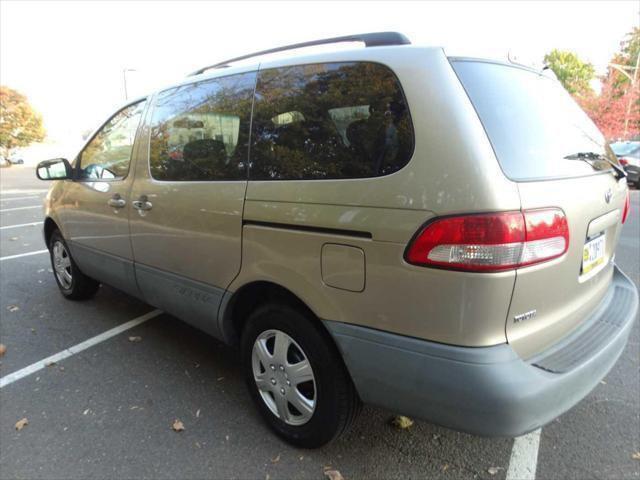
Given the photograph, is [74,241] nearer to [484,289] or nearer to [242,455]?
[242,455]

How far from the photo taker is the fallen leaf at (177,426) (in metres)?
2.46

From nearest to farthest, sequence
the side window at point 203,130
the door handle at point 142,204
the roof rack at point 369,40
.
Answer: the roof rack at point 369,40, the side window at point 203,130, the door handle at point 142,204

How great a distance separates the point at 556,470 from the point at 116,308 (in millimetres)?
3810

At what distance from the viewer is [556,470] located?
2.12 m

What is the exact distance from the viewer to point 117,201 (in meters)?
3.21

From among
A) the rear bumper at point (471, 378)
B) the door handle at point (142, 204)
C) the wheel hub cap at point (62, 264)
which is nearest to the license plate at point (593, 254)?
the rear bumper at point (471, 378)

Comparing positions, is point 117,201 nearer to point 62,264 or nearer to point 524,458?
point 62,264

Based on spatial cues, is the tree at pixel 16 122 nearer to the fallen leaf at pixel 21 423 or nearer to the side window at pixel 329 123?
the fallen leaf at pixel 21 423

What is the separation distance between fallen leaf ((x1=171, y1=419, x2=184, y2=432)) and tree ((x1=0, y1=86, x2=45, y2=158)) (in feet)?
135

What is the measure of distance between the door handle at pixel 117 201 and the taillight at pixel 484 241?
2326 mm

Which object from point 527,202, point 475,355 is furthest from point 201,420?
point 527,202

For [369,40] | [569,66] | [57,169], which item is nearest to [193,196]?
[369,40]

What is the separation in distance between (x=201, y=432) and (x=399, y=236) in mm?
1648

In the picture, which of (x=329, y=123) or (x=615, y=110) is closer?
(x=329, y=123)
